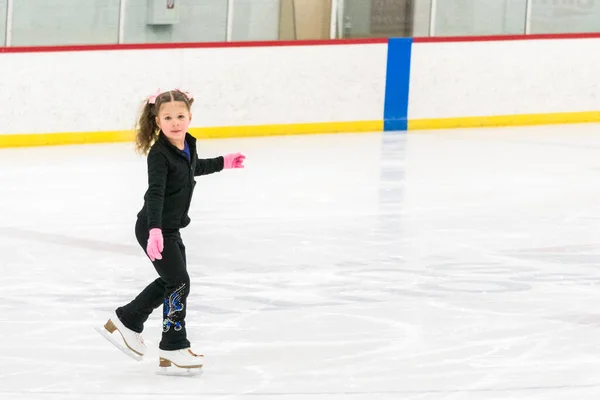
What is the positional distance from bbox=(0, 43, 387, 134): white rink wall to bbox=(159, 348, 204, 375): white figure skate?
747cm

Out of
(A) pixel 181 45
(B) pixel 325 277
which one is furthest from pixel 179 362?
(A) pixel 181 45

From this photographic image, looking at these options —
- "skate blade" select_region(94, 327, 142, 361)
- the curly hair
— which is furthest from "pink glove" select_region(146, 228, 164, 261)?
"skate blade" select_region(94, 327, 142, 361)

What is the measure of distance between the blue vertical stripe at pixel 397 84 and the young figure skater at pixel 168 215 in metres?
Answer: 9.41

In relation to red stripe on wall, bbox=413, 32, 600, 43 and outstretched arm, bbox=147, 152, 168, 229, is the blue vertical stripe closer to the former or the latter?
red stripe on wall, bbox=413, 32, 600, 43

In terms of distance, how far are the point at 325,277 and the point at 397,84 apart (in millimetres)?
7628

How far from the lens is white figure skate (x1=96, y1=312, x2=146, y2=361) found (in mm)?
5062

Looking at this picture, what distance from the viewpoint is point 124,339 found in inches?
199


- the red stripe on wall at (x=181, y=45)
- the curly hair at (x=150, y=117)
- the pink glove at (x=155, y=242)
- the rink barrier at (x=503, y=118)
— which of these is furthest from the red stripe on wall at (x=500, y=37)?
the pink glove at (x=155, y=242)

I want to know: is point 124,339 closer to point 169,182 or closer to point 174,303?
point 174,303

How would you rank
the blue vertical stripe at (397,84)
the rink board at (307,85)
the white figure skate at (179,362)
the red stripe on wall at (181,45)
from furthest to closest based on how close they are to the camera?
the blue vertical stripe at (397,84)
the rink board at (307,85)
the red stripe on wall at (181,45)
the white figure skate at (179,362)

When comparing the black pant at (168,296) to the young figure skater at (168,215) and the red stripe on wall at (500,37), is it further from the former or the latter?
the red stripe on wall at (500,37)

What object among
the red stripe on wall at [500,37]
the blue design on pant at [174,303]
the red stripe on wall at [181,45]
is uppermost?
the red stripe on wall at [500,37]

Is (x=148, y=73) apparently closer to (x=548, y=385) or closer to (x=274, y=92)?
(x=274, y=92)

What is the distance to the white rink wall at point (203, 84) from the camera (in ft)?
40.3
